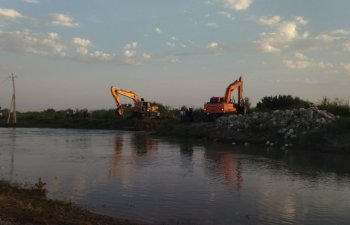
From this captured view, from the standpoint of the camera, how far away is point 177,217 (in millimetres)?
10781

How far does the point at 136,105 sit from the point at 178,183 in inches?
1810

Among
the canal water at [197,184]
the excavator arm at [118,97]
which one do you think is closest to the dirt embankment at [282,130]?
the canal water at [197,184]

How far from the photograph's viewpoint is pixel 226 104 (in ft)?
145

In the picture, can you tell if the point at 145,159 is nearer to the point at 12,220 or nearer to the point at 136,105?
the point at 12,220

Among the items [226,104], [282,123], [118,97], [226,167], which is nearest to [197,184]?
[226,167]

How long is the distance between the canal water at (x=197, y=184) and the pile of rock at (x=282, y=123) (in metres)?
5.63

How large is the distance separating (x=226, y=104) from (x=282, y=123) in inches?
480

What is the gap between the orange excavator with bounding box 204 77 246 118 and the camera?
143 feet

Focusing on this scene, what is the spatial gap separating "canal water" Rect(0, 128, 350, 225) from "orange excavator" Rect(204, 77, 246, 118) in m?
18.9

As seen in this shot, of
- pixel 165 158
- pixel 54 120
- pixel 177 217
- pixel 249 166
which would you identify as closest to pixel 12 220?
pixel 177 217

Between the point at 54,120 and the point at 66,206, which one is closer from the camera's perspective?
the point at 66,206

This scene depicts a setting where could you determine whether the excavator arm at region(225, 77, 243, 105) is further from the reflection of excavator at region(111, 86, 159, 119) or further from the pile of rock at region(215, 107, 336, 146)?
the reflection of excavator at region(111, 86, 159, 119)

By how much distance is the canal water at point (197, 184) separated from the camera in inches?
441

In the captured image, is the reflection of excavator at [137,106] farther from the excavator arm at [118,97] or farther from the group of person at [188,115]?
the group of person at [188,115]
